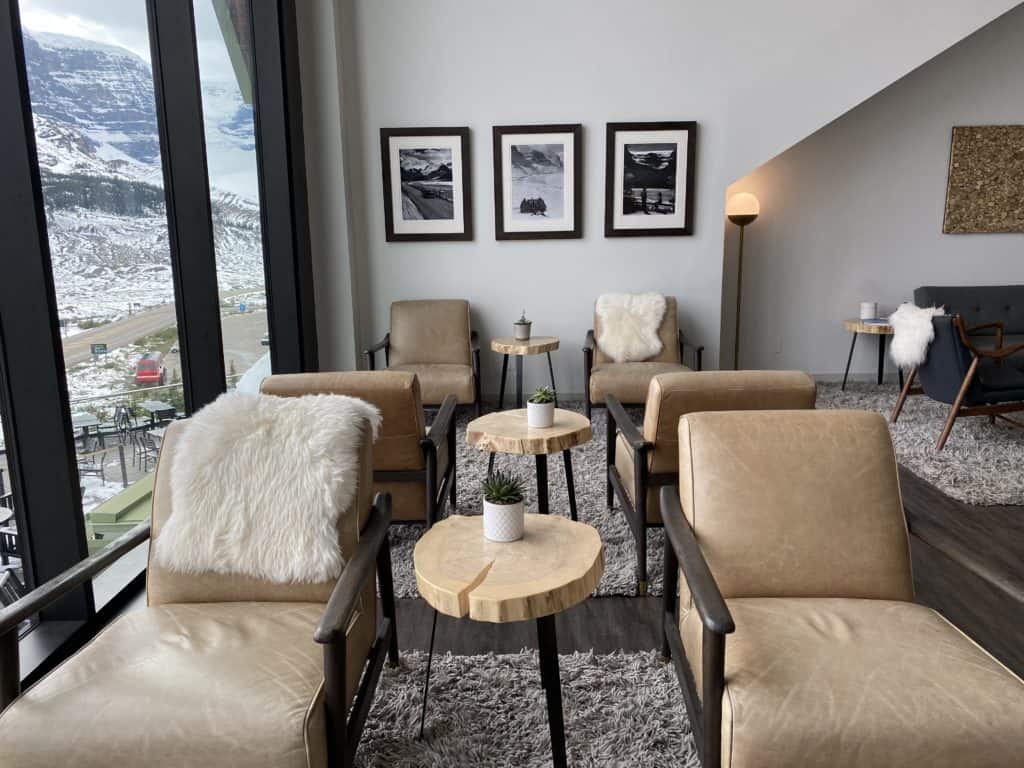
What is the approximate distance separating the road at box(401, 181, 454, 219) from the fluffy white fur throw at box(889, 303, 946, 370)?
10.2 ft

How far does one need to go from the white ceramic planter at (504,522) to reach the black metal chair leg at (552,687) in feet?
0.68

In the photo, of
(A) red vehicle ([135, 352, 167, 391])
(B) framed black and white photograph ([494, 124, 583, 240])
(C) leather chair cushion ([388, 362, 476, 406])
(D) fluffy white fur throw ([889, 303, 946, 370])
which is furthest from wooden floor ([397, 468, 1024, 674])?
(B) framed black and white photograph ([494, 124, 583, 240])

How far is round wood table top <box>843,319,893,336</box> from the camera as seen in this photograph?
5.14m

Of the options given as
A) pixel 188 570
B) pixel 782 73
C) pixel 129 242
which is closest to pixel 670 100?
pixel 782 73

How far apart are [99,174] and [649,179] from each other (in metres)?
3.64

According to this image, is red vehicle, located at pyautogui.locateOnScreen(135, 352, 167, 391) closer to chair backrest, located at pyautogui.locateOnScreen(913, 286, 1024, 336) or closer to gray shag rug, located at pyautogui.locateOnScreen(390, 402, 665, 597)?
gray shag rug, located at pyautogui.locateOnScreen(390, 402, 665, 597)

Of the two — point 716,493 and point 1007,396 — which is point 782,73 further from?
point 716,493

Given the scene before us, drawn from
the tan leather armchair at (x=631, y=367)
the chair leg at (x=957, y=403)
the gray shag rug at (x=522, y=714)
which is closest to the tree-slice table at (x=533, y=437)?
the gray shag rug at (x=522, y=714)

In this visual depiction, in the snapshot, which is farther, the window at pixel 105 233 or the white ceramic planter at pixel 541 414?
the white ceramic planter at pixel 541 414

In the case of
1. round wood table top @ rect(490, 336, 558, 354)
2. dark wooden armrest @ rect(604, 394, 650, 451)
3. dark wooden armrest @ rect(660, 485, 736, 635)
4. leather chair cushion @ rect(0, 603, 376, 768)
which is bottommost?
leather chair cushion @ rect(0, 603, 376, 768)

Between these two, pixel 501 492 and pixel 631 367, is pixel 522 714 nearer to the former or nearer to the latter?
pixel 501 492

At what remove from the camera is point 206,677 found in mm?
1322

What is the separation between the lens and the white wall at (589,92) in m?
4.73

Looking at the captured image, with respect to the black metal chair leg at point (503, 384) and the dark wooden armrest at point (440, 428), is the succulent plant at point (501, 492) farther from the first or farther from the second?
the black metal chair leg at point (503, 384)
